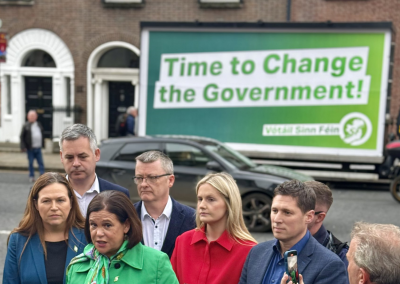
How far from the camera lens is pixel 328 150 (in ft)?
48.7

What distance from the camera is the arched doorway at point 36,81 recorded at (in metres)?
21.7

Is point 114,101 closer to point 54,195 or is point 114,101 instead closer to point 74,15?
point 74,15

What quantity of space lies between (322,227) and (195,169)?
6.94 m

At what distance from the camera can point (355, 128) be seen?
14.6 m

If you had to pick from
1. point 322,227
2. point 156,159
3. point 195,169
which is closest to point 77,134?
point 156,159

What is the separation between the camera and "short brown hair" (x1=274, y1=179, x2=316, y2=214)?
3.68 m

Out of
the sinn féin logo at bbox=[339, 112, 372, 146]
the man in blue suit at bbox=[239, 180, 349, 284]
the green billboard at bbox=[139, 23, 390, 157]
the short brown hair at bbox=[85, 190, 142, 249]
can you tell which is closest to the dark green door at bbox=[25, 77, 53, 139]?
the green billboard at bbox=[139, 23, 390, 157]

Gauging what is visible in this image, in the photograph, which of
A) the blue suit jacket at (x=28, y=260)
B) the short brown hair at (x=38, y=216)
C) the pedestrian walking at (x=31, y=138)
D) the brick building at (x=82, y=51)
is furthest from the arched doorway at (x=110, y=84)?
the blue suit jacket at (x=28, y=260)

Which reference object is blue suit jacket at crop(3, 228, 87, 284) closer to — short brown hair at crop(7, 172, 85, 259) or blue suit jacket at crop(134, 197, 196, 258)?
short brown hair at crop(7, 172, 85, 259)

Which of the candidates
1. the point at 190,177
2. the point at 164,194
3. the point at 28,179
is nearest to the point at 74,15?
the point at 28,179

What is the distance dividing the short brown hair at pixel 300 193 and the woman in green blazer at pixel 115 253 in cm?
82

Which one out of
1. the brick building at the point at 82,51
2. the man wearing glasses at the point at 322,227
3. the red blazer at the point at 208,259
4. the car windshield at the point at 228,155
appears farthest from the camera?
the brick building at the point at 82,51

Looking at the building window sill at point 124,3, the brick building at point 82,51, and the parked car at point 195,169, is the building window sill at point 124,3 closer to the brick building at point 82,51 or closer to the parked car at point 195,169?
the brick building at point 82,51

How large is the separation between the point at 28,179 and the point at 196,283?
12846mm
